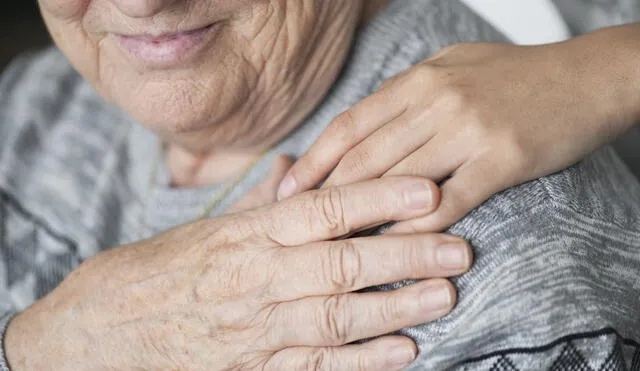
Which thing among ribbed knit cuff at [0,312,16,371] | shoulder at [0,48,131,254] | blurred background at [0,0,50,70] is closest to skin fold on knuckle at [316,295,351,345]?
ribbed knit cuff at [0,312,16,371]

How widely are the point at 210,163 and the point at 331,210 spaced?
2.13ft

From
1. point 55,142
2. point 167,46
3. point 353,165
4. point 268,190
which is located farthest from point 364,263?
point 55,142

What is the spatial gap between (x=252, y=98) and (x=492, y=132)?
460 millimetres

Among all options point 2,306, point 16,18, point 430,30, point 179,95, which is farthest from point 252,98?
point 16,18

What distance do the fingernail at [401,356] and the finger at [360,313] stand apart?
25mm

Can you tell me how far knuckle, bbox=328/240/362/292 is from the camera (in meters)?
1.00

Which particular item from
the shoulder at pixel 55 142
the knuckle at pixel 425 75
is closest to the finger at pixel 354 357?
the knuckle at pixel 425 75

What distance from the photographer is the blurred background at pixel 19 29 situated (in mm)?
3785

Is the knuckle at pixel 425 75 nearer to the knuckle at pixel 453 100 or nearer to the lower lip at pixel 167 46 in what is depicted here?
the knuckle at pixel 453 100

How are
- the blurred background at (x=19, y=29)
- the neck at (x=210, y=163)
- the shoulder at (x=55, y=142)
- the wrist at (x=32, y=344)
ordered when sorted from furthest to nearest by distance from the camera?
1. the blurred background at (x=19, y=29)
2. the shoulder at (x=55, y=142)
3. the neck at (x=210, y=163)
4. the wrist at (x=32, y=344)

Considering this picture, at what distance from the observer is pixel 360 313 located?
1.00 metres

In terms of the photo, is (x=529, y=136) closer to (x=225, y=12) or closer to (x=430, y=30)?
(x=430, y=30)

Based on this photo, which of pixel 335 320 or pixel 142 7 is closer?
pixel 335 320

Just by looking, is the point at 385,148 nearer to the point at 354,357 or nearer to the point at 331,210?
the point at 331,210
